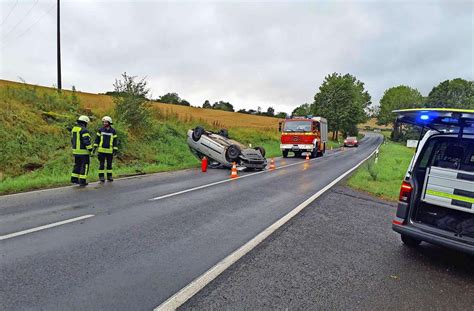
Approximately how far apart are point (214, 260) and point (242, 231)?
4.23 ft

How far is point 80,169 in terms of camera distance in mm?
9047

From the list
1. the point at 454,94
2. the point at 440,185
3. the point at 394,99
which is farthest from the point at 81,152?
the point at 394,99

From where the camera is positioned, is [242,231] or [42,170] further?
[42,170]

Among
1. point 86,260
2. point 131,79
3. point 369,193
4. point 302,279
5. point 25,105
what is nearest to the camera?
point 302,279

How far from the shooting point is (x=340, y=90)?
207 ft

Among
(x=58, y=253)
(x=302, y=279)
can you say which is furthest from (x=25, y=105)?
(x=302, y=279)

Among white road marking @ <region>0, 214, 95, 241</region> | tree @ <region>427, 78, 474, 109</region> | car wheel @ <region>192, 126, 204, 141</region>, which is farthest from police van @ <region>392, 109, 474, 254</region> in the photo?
tree @ <region>427, 78, 474, 109</region>

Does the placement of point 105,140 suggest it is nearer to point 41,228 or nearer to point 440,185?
point 41,228

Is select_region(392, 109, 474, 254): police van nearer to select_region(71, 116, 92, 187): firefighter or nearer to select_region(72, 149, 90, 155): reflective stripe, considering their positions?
select_region(71, 116, 92, 187): firefighter

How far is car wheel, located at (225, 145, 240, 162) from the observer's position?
45.4ft

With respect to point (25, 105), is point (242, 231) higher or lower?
lower

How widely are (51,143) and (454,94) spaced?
85.0m

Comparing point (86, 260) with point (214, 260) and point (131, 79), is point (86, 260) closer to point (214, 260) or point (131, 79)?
point (214, 260)

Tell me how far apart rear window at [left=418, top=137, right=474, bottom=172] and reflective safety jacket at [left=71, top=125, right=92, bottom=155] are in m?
8.03
